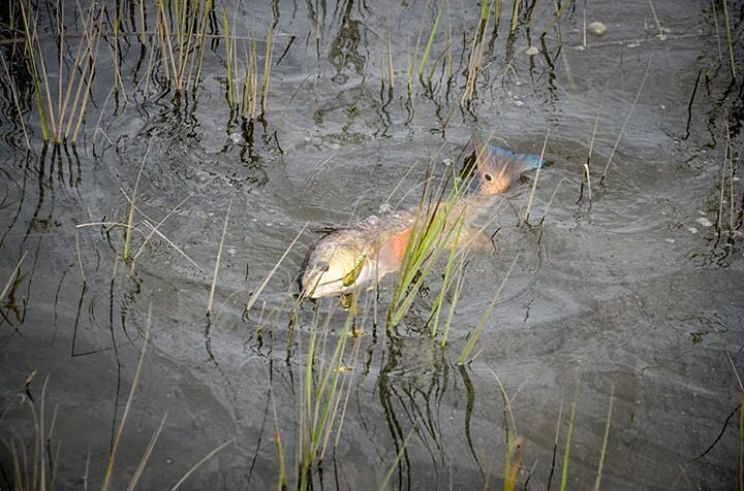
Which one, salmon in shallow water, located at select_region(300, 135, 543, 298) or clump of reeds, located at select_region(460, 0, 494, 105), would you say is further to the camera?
clump of reeds, located at select_region(460, 0, 494, 105)

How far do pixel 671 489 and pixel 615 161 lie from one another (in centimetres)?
262

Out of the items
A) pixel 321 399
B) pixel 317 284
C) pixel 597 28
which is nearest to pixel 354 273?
pixel 317 284

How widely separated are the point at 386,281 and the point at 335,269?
374 millimetres

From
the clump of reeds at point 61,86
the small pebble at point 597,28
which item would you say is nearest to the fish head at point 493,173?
the small pebble at point 597,28

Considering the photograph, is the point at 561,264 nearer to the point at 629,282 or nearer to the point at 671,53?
the point at 629,282

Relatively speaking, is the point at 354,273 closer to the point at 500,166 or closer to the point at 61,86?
the point at 500,166

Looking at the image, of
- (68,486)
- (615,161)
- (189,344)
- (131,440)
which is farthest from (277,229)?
(615,161)

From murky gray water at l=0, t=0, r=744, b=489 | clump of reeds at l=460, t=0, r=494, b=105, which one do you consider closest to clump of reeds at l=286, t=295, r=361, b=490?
murky gray water at l=0, t=0, r=744, b=489

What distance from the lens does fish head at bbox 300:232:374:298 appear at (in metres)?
3.64

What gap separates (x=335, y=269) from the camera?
3713 millimetres

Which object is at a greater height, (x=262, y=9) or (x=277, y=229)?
(x=262, y=9)

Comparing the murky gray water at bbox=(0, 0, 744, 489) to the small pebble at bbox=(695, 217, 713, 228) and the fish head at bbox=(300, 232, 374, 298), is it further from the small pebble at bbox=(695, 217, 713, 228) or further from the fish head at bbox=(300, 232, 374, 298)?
the fish head at bbox=(300, 232, 374, 298)

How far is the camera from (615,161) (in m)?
4.93

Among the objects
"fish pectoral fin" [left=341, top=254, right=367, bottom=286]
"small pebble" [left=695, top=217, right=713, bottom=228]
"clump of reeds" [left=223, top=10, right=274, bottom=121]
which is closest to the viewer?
"fish pectoral fin" [left=341, top=254, right=367, bottom=286]
